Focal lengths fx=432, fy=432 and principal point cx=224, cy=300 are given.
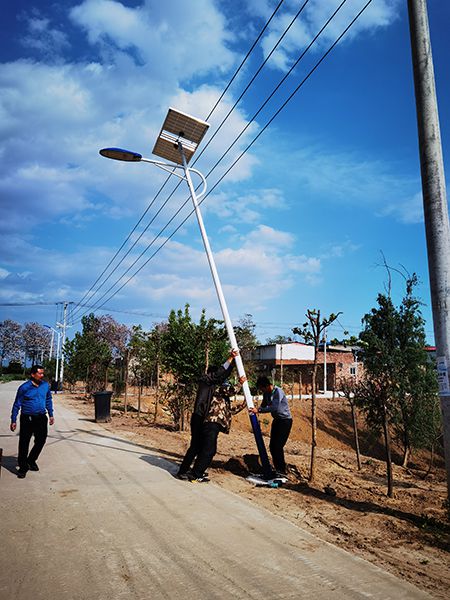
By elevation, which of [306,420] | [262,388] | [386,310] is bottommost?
[306,420]

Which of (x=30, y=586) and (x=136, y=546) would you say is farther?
(x=136, y=546)

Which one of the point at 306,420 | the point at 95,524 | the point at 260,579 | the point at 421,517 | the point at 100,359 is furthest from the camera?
the point at 100,359

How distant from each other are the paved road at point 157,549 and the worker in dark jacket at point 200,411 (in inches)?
14.6

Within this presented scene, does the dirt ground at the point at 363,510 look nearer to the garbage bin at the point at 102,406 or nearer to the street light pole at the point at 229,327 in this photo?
the street light pole at the point at 229,327

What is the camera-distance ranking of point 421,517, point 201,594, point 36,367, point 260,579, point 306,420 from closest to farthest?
point 201,594, point 260,579, point 421,517, point 36,367, point 306,420

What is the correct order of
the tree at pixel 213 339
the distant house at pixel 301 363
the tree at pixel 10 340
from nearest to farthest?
the tree at pixel 213 339 < the distant house at pixel 301 363 < the tree at pixel 10 340

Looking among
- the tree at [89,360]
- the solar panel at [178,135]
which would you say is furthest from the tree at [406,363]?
the tree at [89,360]

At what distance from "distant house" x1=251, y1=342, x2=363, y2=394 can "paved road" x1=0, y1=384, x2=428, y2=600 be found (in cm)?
3352

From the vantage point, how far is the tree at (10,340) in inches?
3171

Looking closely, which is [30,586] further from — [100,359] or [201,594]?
[100,359]

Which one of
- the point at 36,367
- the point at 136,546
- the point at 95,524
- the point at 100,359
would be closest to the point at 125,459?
the point at 36,367

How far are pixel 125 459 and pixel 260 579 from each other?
5.46 meters

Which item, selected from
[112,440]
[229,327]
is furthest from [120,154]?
[112,440]

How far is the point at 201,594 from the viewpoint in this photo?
3307 mm
